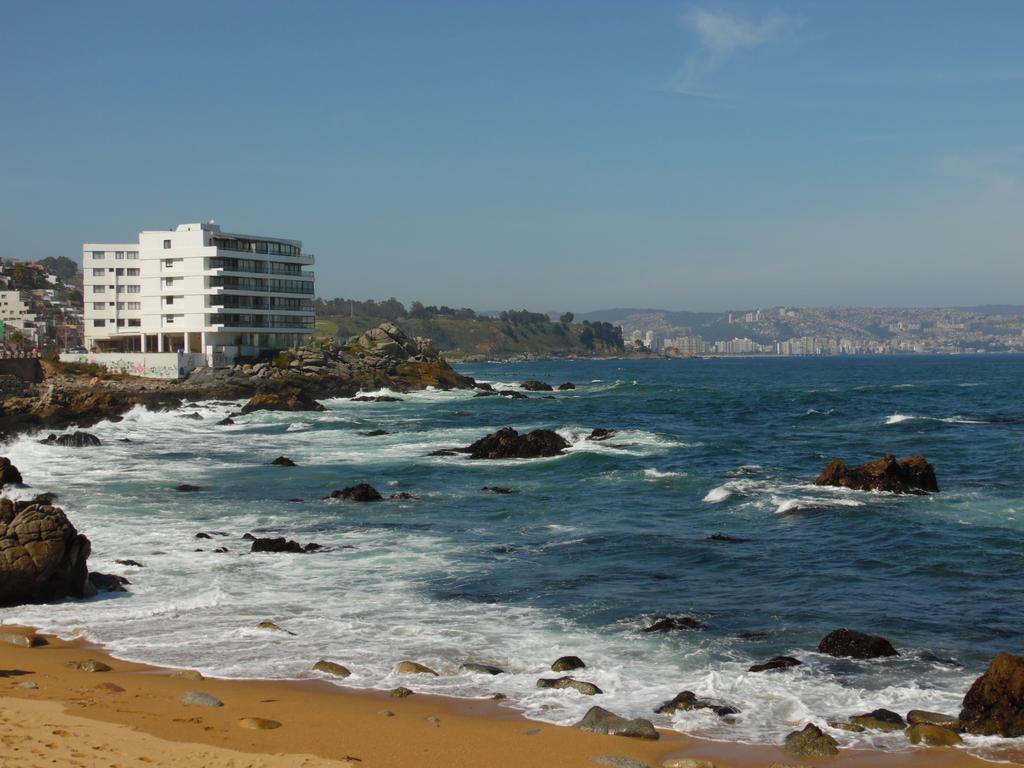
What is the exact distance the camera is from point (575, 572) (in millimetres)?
22016

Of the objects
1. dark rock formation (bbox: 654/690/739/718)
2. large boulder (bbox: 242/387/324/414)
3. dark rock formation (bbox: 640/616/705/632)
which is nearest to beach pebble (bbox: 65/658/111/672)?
dark rock formation (bbox: 654/690/739/718)

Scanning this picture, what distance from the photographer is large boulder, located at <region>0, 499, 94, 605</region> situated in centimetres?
1861

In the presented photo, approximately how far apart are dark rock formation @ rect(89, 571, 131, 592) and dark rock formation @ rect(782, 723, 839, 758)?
13.5 metres

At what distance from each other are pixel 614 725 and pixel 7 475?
27508mm

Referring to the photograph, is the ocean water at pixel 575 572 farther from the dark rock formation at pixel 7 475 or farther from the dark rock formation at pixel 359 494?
the dark rock formation at pixel 7 475

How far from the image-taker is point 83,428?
57.7 metres

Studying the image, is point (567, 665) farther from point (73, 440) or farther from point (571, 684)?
point (73, 440)

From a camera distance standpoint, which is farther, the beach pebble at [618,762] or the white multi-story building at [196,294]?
the white multi-story building at [196,294]

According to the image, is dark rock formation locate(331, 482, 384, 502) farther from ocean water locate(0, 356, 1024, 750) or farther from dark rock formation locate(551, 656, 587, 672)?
dark rock formation locate(551, 656, 587, 672)

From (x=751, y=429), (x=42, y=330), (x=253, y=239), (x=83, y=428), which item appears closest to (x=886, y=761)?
(x=751, y=429)

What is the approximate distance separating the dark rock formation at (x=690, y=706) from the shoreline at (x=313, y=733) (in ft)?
2.69

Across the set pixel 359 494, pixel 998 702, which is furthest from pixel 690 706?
pixel 359 494

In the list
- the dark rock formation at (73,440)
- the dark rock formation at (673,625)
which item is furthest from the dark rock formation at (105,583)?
the dark rock formation at (73,440)

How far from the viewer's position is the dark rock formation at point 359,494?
32.5 m
